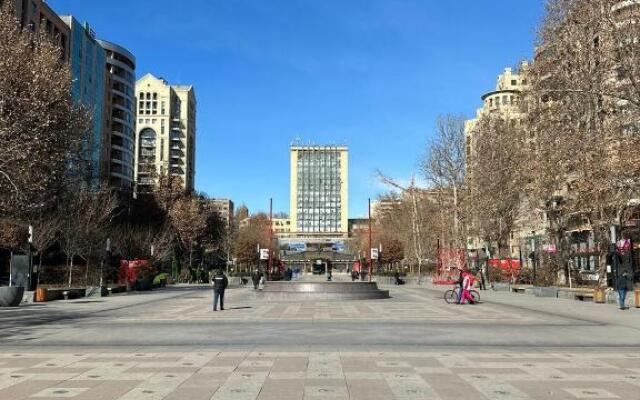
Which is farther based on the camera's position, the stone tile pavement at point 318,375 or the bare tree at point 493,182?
the bare tree at point 493,182

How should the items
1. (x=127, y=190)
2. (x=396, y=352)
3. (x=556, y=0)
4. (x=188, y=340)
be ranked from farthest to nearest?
(x=127, y=190) → (x=556, y=0) → (x=188, y=340) → (x=396, y=352)

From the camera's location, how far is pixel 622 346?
13.0m

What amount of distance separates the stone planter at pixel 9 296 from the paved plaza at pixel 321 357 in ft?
20.1

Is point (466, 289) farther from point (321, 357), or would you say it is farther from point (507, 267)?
point (507, 267)

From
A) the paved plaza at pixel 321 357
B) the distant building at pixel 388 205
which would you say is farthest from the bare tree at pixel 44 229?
the distant building at pixel 388 205

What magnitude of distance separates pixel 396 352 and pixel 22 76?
80.9 ft

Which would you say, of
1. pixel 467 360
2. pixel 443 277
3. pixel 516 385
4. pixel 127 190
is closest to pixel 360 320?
pixel 467 360

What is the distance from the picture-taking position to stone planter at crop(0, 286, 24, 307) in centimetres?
2561

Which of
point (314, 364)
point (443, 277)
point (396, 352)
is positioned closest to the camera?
point (314, 364)

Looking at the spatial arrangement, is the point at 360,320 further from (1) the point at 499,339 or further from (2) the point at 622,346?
(2) the point at 622,346

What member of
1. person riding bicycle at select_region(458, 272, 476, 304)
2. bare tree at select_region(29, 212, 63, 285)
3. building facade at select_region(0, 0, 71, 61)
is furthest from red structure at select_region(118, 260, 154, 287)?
building facade at select_region(0, 0, 71, 61)

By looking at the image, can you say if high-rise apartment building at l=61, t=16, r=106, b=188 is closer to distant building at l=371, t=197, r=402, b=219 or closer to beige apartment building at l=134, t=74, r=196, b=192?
distant building at l=371, t=197, r=402, b=219

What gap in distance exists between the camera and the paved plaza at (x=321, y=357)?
8109mm

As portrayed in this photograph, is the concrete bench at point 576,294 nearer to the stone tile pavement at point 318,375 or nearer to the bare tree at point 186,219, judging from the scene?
the stone tile pavement at point 318,375
